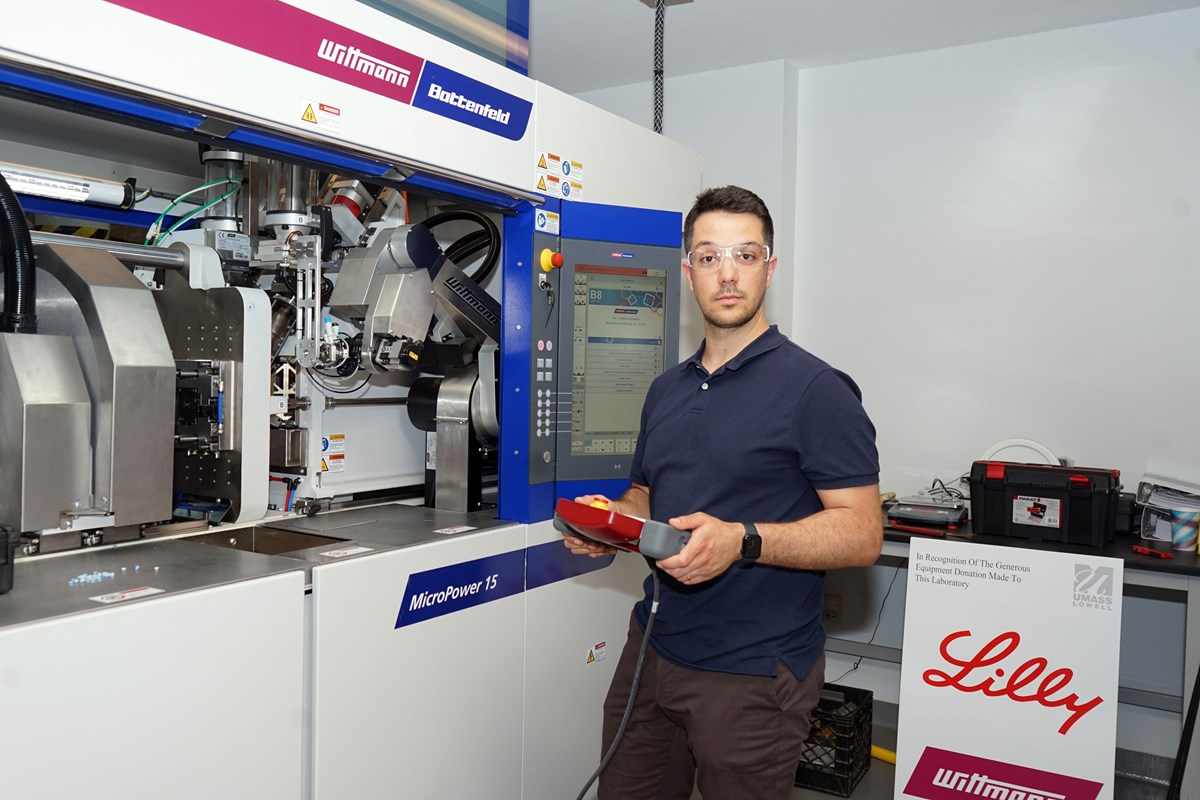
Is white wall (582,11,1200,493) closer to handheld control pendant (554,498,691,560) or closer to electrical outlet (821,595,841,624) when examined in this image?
electrical outlet (821,595,841,624)

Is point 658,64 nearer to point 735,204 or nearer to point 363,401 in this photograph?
point 735,204

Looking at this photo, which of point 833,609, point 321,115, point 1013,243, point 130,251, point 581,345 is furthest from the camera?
point 833,609

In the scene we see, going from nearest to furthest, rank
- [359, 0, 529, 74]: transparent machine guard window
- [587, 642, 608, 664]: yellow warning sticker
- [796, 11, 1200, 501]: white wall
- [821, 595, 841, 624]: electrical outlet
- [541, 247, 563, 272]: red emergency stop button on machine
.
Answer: [359, 0, 529, 74]: transparent machine guard window, [541, 247, 563, 272]: red emergency stop button on machine, [587, 642, 608, 664]: yellow warning sticker, [796, 11, 1200, 501]: white wall, [821, 595, 841, 624]: electrical outlet

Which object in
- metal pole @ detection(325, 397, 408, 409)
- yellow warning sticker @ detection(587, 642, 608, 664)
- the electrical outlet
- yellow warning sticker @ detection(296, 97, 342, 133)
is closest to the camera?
yellow warning sticker @ detection(296, 97, 342, 133)

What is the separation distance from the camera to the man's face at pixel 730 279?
5.86ft

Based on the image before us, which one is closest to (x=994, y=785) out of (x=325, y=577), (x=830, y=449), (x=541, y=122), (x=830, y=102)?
(x=830, y=449)

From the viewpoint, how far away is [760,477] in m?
1.68

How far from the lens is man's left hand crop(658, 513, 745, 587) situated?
1455mm

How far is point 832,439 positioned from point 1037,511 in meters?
1.79

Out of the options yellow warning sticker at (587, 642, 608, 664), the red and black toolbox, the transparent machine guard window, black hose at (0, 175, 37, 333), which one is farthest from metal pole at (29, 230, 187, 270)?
the red and black toolbox

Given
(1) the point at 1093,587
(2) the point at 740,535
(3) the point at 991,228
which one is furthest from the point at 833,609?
(2) the point at 740,535

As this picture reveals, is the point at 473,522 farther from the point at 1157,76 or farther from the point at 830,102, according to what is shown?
the point at 1157,76

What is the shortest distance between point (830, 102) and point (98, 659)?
11.6 feet

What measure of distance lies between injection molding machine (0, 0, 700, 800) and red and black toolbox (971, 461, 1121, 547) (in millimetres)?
1252
